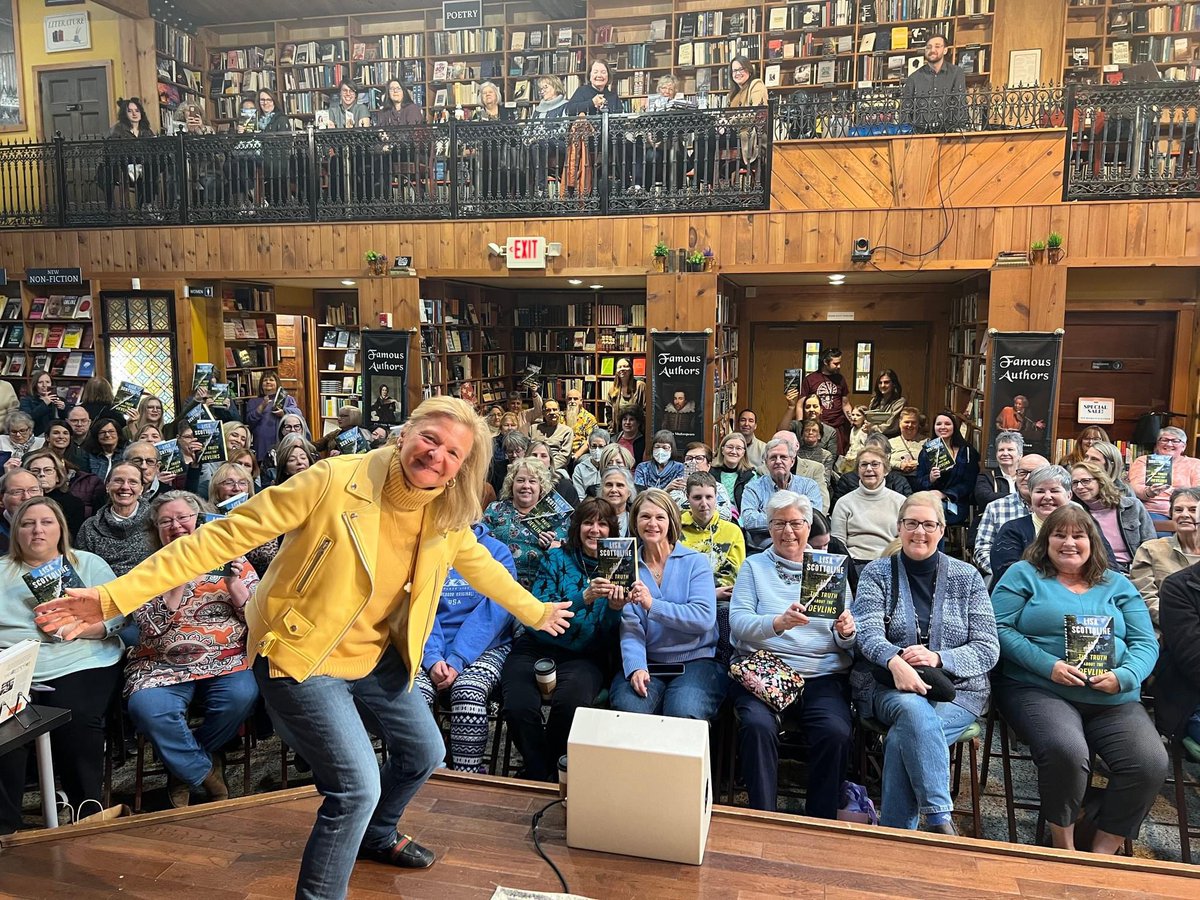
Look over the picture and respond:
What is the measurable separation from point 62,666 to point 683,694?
2.26 metres

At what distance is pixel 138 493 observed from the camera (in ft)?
12.8

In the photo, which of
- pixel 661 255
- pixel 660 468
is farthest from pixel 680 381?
pixel 660 468

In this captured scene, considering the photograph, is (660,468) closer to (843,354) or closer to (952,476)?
(952,476)

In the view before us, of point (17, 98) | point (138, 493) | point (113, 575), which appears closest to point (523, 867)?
point (113, 575)

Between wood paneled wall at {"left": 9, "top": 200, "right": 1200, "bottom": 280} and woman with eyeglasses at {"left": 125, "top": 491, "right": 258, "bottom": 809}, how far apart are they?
5294 millimetres

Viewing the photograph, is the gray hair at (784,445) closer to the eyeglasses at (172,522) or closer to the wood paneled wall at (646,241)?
the wood paneled wall at (646,241)

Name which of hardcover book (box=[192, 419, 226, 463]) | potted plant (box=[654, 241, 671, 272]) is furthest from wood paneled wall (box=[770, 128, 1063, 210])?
hardcover book (box=[192, 419, 226, 463])

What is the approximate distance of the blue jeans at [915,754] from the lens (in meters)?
2.67

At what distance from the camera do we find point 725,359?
881 centimetres

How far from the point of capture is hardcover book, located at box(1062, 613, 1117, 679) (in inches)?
106

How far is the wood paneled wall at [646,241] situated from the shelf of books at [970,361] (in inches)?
29.5

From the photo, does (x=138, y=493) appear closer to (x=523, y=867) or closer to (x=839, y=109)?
(x=523, y=867)

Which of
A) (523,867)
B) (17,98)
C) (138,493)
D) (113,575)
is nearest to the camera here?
(523,867)

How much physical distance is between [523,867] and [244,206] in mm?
7960
